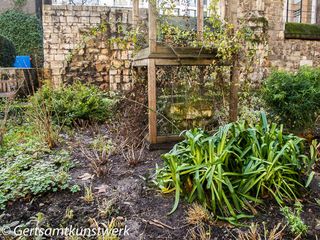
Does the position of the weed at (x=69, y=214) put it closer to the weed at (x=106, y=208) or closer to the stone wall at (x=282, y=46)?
the weed at (x=106, y=208)

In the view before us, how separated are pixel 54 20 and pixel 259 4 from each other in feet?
17.0

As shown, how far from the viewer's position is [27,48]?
37.1 ft

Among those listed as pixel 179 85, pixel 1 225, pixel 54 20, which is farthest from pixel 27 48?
pixel 1 225

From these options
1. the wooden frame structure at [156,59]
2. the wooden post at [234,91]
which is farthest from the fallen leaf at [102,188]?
the wooden post at [234,91]

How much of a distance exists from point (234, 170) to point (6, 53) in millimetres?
8548

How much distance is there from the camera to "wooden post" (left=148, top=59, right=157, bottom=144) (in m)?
3.40

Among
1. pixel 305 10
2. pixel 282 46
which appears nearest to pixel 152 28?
pixel 282 46

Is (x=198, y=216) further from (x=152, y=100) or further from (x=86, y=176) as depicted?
(x=152, y=100)

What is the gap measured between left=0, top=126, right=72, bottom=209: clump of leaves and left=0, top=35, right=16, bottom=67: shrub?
17.6 feet

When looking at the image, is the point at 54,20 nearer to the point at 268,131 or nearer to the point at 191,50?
the point at 191,50

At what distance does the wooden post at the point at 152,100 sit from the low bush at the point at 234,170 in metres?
0.99

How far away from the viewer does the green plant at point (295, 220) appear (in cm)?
190

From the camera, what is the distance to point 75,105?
203 inches

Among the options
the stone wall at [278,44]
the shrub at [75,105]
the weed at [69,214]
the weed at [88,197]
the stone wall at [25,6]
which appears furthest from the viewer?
the stone wall at [25,6]
